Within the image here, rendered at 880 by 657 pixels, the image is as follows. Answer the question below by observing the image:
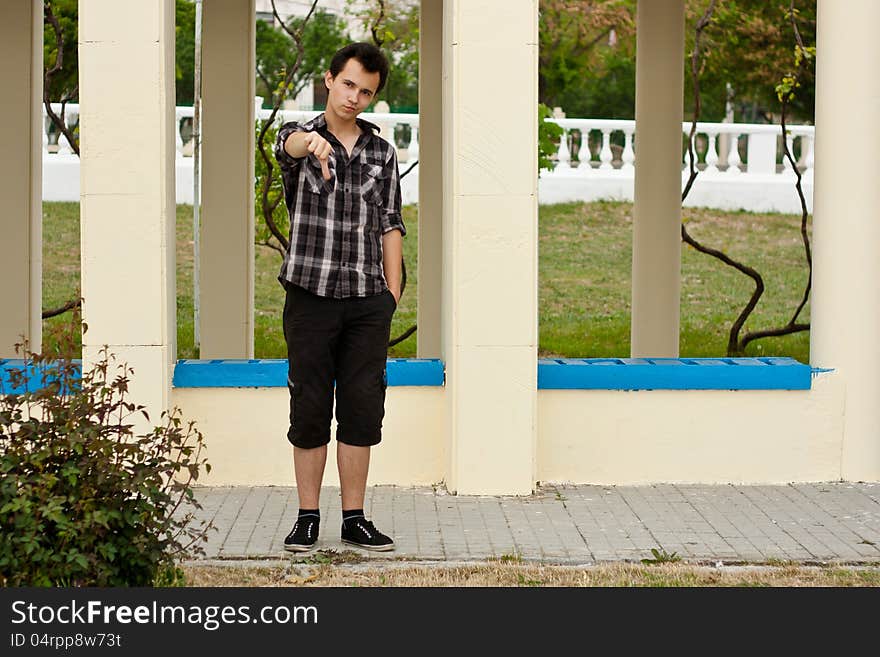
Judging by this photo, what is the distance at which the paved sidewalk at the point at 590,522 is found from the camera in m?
6.33

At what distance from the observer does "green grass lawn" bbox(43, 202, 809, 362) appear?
16078 millimetres

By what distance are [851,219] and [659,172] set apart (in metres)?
3.19

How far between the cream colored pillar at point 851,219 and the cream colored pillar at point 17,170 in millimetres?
5327

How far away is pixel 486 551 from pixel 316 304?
1.24 meters

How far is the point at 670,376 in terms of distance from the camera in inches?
309

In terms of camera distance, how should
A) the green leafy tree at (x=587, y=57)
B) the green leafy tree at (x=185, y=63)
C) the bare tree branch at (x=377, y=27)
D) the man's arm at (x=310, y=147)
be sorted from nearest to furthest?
the man's arm at (x=310, y=147)
the bare tree branch at (x=377, y=27)
the green leafy tree at (x=185, y=63)
the green leafy tree at (x=587, y=57)

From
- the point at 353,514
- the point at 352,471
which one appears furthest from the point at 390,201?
the point at 353,514

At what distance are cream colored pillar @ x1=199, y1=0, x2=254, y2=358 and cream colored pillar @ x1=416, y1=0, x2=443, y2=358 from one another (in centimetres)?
129

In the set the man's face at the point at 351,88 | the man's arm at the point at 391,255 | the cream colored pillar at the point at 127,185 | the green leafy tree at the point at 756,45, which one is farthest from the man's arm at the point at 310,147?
the green leafy tree at the point at 756,45

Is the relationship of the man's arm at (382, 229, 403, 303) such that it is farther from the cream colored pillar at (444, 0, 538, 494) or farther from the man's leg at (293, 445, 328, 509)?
the cream colored pillar at (444, 0, 538, 494)

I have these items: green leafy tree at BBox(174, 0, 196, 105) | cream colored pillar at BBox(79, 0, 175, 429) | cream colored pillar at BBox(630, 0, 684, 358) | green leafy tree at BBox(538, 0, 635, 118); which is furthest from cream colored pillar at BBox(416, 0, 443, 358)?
green leafy tree at BBox(538, 0, 635, 118)

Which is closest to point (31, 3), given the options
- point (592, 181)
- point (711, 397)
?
point (711, 397)

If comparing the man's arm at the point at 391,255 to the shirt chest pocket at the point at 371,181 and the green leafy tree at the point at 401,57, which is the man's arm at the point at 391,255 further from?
the green leafy tree at the point at 401,57

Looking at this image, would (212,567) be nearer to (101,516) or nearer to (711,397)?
(101,516)
